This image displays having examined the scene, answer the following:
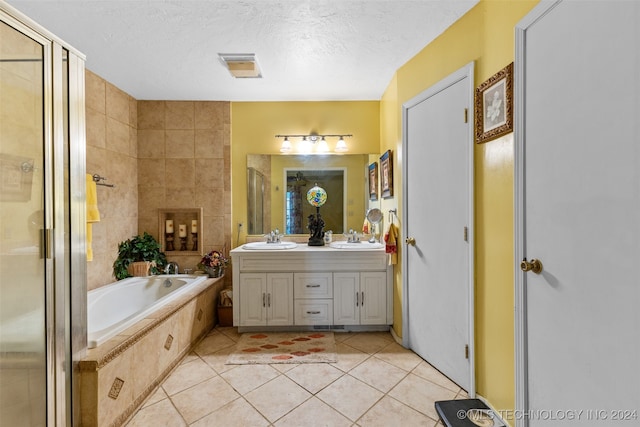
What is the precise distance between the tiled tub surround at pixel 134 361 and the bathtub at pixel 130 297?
8 centimetres

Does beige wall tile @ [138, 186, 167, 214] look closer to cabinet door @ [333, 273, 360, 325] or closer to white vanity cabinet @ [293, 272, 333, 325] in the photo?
white vanity cabinet @ [293, 272, 333, 325]

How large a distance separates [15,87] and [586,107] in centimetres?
222

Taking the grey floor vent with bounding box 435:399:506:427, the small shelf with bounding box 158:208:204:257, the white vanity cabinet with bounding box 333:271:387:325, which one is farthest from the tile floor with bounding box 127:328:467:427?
the small shelf with bounding box 158:208:204:257

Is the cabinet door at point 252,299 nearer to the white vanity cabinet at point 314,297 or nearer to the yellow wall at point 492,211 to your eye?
the white vanity cabinet at point 314,297

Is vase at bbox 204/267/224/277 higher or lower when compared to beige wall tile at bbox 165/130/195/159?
lower

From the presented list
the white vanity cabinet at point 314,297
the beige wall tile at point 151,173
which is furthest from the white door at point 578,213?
the beige wall tile at point 151,173

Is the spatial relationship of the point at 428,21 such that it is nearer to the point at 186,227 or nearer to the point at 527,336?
the point at 527,336

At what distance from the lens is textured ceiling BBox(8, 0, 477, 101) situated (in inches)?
64.4

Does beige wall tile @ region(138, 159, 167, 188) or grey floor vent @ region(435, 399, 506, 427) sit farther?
beige wall tile @ region(138, 159, 167, 188)

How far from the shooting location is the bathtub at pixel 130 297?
2.28 meters

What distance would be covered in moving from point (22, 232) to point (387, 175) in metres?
2.43

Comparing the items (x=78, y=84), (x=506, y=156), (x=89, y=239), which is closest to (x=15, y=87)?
(x=78, y=84)

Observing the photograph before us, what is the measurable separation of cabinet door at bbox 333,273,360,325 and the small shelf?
1581 mm

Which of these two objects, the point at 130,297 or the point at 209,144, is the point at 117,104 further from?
the point at 130,297
